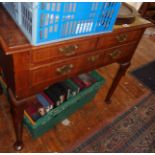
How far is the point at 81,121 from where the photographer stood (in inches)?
57.2

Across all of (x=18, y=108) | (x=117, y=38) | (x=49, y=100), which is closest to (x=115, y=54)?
(x=117, y=38)

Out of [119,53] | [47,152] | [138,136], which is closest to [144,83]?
[138,136]

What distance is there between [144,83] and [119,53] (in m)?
0.96

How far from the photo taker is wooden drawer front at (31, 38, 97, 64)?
759 millimetres

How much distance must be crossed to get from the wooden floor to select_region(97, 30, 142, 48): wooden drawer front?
70 centimetres

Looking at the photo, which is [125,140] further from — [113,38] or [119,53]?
[113,38]

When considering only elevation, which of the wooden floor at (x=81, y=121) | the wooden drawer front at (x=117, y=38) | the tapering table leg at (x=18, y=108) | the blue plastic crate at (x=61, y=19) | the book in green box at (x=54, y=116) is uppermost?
the blue plastic crate at (x=61, y=19)

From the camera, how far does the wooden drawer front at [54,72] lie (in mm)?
828

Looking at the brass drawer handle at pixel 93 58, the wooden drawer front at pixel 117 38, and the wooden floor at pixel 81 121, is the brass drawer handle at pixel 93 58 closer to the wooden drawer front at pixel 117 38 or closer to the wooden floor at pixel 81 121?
Result: the wooden drawer front at pixel 117 38

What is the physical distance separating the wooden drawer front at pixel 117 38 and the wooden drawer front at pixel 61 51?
0.21 ft

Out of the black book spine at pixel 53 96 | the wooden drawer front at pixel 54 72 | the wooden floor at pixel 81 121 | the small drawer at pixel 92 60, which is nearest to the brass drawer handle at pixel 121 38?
the small drawer at pixel 92 60

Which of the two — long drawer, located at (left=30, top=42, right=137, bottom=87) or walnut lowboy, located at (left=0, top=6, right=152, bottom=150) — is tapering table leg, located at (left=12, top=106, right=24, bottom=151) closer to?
walnut lowboy, located at (left=0, top=6, right=152, bottom=150)

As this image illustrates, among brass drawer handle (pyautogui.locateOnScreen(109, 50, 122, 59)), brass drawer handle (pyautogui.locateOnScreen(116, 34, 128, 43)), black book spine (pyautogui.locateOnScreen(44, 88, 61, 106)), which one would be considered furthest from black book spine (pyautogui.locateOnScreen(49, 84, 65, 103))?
brass drawer handle (pyautogui.locateOnScreen(116, 34, 128, 43))

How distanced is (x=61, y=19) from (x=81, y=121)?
96 cm
